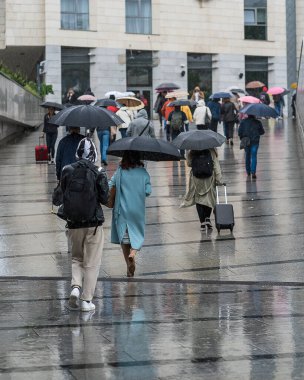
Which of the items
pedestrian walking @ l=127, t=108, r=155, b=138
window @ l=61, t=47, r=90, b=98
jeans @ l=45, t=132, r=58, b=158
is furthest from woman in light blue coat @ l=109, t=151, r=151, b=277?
window @ l=61, t=47, r=90, b=98

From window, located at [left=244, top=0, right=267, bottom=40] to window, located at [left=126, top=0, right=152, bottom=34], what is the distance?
7.94 meters

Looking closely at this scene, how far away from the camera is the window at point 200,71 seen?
230 feet

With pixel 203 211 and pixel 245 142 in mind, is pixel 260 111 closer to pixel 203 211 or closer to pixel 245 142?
pixel 245 142

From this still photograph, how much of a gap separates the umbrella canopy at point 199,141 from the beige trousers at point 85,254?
5163mm

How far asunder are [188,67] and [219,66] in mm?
2026

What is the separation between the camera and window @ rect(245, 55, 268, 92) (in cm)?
7325

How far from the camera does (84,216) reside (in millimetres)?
10820

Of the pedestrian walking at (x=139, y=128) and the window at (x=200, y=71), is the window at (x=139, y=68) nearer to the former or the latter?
the window at (x=200, y=71)

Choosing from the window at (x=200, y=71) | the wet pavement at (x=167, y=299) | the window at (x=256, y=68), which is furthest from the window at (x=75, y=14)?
the wet pavement at (x=167, y=299)

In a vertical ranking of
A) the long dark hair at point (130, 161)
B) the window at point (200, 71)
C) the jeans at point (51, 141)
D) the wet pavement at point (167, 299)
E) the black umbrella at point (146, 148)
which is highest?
the window at point (200, 71)

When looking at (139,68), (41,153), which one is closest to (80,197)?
(41,153)

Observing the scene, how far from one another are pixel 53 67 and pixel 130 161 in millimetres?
52514

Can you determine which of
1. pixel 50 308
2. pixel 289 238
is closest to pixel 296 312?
pixel 50 308

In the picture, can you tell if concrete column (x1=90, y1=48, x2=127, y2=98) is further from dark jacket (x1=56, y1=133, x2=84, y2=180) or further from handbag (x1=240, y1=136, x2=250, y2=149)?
dark jacket (x1=56, y1=133, x2=84, y2=180)
